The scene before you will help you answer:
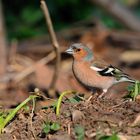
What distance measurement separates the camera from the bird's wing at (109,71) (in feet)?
26.5

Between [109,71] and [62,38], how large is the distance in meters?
6.20

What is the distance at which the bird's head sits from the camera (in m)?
8.42

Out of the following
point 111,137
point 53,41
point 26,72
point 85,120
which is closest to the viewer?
point 111,137

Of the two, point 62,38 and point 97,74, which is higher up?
point 97,74

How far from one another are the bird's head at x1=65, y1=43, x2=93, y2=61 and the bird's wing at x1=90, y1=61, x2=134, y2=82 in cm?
22

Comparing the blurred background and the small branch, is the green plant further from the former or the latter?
the small branch

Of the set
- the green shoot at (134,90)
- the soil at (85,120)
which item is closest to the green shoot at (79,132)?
the soil at (85,120)

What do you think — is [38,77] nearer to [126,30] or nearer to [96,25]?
[96,25]

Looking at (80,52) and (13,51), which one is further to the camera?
(13,51)

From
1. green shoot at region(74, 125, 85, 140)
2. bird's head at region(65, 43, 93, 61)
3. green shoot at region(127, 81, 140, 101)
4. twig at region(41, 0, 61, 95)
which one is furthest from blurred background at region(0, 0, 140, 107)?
green shoot at region(74, 125, 85, 140)

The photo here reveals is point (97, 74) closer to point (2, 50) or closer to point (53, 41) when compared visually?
point (53, 41)

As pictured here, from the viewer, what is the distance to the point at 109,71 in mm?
8094

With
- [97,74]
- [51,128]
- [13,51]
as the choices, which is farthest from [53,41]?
[13,51]

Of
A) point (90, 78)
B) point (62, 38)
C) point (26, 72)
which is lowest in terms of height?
point (26, 72)
